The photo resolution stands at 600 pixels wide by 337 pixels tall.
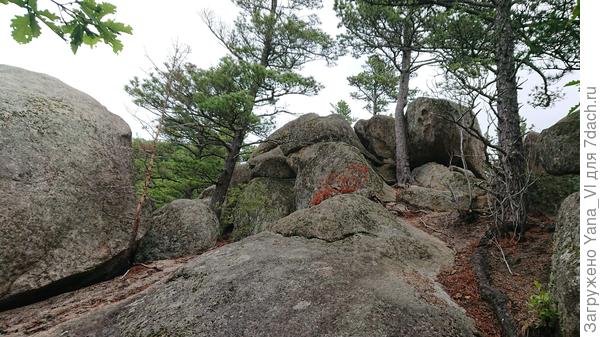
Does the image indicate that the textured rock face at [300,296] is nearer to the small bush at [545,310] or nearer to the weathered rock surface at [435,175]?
the small bush at [545,310]

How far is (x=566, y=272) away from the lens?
8.53ft

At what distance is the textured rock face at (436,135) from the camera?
13.5 m

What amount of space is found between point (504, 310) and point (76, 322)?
17.2ft

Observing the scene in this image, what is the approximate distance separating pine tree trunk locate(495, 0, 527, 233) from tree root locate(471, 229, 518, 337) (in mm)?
1002

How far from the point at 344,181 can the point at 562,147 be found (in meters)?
5.91

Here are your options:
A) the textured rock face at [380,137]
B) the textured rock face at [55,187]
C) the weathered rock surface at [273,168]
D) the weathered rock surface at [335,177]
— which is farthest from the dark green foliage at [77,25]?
the textured rock face at [380,137]

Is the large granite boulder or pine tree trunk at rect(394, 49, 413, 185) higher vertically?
pine tree trunk at rect(394, 49, 413, 185)

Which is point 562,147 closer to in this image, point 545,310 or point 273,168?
point 545,310

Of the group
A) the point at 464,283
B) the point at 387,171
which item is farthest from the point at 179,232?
the point at 387,171

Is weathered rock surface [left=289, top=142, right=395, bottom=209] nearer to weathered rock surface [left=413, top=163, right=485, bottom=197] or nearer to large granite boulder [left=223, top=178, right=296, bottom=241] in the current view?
large granite boulder [left=223, top=178, right=296, bottom=241]

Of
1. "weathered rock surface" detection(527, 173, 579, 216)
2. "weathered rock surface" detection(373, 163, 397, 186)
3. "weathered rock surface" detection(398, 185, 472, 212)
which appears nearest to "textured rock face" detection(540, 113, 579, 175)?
"weathered rock surface" detection(527, 173, 579, 216)

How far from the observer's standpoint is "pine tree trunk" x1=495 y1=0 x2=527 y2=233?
5617mm

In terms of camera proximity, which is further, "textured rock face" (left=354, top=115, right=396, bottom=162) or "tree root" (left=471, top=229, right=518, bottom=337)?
"textured rock face" (left=354, top=115, right=396, bottom=162)

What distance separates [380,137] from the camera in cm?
1608
